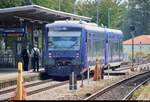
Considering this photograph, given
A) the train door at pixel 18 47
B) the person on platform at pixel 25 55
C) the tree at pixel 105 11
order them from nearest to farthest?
the person on platform at pixel 25 55, the train door at pixel 18 47, the tree at pixel 105 11

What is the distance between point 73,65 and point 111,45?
30.6 ft

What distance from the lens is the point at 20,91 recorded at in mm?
16766

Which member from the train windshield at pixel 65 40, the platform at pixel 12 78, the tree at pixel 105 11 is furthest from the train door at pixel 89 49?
the tree at pixel 105 11

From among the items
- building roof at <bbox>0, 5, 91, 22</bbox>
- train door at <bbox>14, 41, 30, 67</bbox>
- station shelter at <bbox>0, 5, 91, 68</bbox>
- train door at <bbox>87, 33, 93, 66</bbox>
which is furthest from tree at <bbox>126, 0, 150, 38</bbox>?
train door at <bbox>87, 33, 93, 66</bbox>

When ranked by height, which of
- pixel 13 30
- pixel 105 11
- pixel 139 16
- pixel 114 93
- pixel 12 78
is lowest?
pixel 114 93

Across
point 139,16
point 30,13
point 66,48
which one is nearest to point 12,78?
point 66,48

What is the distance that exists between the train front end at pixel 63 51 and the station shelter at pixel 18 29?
2.36 meters

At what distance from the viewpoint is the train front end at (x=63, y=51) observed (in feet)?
104

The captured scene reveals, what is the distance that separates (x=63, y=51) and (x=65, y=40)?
61cm

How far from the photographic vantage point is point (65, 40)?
3191 centimetres

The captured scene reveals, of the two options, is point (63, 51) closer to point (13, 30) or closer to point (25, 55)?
point (25, 55)

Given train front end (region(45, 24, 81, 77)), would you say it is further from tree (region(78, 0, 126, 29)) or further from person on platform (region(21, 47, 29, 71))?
tree (region(78, 0, 126, 29))

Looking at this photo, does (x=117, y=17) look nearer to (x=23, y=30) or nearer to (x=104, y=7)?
(x=104, y=7)

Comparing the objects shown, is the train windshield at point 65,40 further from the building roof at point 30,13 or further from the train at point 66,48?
the building roof at point 30,13
